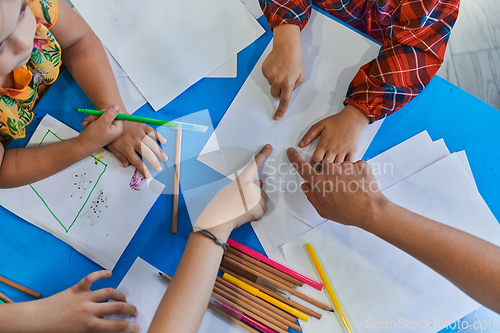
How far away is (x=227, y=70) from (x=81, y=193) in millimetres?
358

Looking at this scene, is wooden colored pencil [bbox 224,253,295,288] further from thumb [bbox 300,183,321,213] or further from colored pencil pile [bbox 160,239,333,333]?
thumb [bbox 300,183,321,213]

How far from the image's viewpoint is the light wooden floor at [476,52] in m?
1.00

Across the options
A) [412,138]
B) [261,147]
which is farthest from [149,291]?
[412,138]

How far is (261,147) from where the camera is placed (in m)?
0.55

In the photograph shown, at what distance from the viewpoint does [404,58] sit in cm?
53

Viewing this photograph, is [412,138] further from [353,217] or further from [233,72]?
[233,72]

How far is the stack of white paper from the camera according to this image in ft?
1.63

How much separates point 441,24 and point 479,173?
0.88 feet

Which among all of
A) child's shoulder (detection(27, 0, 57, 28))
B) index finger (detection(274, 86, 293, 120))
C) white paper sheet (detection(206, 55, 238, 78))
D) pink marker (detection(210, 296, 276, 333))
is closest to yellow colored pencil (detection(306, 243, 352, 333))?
pink marker (detection(210, 296, 276, 333))

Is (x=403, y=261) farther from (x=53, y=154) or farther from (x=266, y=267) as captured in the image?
(x=53, y=154)

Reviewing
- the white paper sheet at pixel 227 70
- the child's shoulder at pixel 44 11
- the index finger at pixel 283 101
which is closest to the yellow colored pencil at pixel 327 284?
the index finger at pixel 283 101

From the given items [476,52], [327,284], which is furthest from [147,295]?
[476,52]

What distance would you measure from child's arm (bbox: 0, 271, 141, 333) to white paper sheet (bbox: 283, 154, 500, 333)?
30 centimetres

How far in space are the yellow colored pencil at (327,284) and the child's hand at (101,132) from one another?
1.31ft
